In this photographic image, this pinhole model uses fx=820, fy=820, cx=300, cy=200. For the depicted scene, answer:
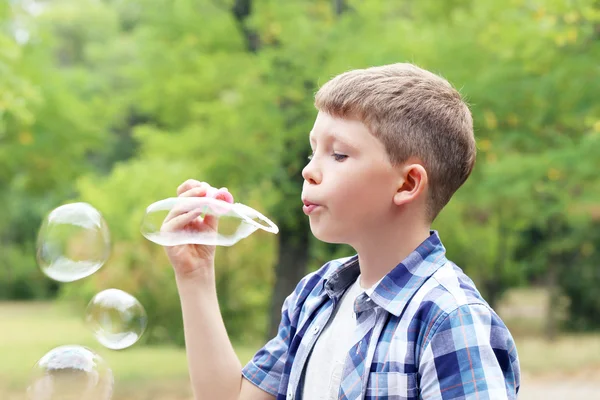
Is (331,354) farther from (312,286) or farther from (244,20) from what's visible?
(244,20)

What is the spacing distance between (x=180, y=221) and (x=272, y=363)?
1.27 ft

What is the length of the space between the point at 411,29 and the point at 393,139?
318 inches

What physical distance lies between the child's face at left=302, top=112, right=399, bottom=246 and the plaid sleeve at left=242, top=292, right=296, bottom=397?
1.14ft

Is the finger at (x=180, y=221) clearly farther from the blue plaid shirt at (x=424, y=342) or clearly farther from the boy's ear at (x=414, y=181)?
the boy's ear at (x=414, y=181)

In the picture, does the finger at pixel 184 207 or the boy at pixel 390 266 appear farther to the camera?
the finger at pixel 184 207

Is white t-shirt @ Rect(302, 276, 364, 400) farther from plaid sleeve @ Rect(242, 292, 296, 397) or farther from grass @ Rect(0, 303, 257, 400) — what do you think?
grass @ Rect(0, 303, 257, 400)

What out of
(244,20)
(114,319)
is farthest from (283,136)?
(114,319)

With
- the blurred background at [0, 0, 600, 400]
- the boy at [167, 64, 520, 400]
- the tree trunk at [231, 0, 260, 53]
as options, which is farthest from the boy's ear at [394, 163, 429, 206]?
the tree trunk at [231, 0, 260, 53]

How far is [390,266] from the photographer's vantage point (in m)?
1.66

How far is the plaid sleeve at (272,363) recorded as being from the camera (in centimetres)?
186

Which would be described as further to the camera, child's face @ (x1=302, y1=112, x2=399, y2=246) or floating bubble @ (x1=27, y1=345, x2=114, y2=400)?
floating bubble @ (x1=27, y1=345, x2=114, y2=400)

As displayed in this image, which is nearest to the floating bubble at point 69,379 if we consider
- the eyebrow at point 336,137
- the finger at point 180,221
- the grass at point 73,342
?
the finger at point 180,221

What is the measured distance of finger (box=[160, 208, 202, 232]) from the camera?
1802 millimetres

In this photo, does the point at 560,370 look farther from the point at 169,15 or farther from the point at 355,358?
the point at 355,358
